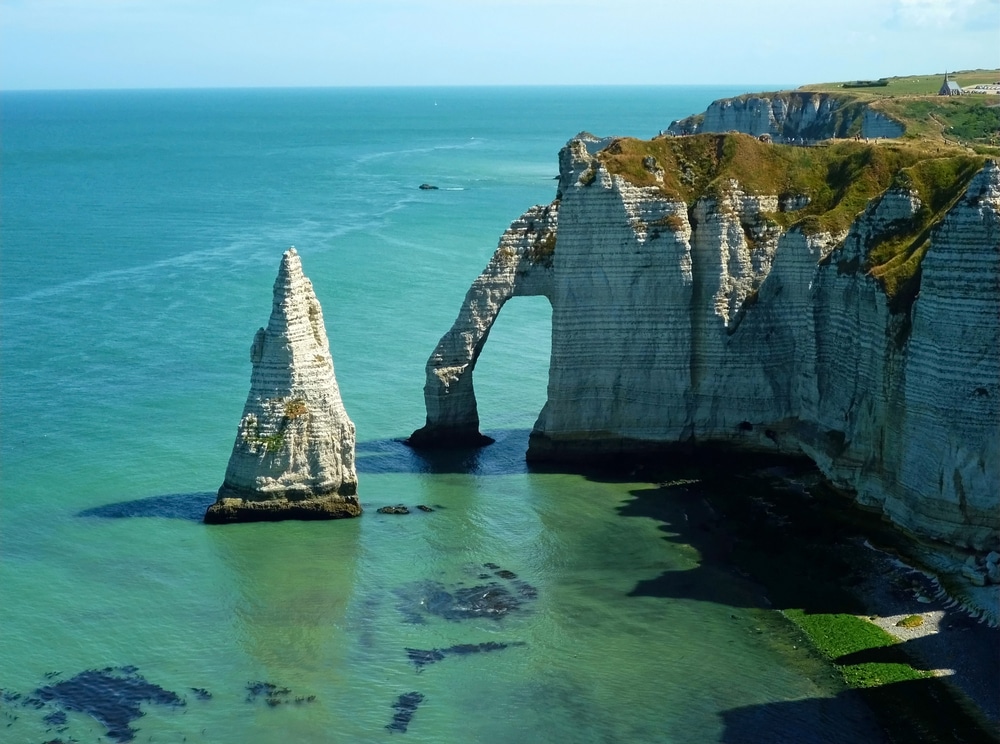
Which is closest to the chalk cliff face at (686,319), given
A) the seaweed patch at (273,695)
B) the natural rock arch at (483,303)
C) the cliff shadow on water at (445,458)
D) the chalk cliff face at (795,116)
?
the natural rock arch at (483,303)

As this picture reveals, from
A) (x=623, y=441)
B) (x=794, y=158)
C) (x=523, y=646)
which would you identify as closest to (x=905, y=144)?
(x=794, y=158)

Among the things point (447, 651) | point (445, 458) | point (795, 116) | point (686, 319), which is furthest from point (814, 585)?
point (795, 116)

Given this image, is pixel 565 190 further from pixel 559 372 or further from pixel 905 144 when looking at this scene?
pixel 905 144

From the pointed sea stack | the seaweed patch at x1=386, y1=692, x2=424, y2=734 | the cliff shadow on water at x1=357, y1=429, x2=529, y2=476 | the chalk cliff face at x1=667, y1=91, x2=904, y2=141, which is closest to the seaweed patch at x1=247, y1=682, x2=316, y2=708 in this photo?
the seaweed patch at x1=386, y1=692, x2=424, y2=734

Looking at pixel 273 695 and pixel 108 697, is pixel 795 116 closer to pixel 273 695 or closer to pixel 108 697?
pixel 273 695

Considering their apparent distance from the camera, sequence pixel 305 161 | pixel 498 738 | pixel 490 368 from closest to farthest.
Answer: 1. pixel 498 738
2. pixel 490 368
3. pixel 305 161

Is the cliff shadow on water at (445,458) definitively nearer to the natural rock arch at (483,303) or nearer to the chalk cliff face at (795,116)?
the natural rock arch at (483,303)
